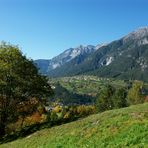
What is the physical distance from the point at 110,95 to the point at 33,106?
92.8 meters

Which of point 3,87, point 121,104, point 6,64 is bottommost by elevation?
point 121,104

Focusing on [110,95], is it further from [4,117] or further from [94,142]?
[94,142]

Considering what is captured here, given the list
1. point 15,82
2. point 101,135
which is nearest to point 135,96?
point 15,82

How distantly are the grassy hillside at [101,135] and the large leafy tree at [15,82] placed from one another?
1421 centimetres

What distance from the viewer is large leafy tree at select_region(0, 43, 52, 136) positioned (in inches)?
2174

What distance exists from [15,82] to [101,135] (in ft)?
86.2

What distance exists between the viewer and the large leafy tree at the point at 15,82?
55.2m

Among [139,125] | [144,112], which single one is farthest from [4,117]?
[139,125]

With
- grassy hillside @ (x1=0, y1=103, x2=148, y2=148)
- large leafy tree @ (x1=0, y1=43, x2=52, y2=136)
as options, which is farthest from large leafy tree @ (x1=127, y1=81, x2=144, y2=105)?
grassy hillside @ (x1=0, y1=103, x2=148, y2=148)

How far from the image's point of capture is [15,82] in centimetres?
5550

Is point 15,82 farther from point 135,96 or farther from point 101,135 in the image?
point 135,96

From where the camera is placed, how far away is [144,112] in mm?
36688

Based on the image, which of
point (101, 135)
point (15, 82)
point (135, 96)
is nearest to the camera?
point (101, 135)

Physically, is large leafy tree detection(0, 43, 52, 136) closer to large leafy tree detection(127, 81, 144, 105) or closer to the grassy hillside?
the grassy hillside
